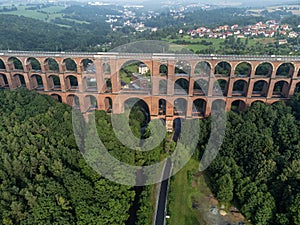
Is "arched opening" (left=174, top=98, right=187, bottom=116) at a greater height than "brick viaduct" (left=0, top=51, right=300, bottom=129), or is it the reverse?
"brick viaduct" (left=0, top=51, right=300, bottom=129)

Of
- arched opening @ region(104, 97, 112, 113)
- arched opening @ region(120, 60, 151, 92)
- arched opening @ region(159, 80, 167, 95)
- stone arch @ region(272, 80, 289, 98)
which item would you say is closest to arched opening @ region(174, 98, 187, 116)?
arched opening @ region(159, 80, 167, 95)

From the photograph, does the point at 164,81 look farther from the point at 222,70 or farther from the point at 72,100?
the point at 72,100

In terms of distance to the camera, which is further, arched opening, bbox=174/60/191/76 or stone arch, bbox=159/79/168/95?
stone arch, bbox=159/79/168/95

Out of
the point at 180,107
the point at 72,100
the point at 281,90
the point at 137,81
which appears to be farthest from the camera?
the point at 137,81

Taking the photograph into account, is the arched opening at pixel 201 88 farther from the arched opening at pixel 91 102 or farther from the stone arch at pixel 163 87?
the arched opening at pixel 91 102

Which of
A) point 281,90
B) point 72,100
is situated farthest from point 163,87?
point 281,90

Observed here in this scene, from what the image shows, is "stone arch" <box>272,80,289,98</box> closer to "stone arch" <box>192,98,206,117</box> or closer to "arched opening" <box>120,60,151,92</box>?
"stone arch" <box>192,98,206,117</box>
